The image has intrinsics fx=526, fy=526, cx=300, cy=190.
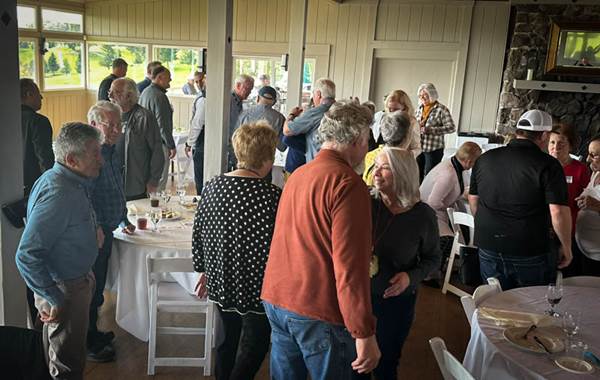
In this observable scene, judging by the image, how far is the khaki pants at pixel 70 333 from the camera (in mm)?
2312

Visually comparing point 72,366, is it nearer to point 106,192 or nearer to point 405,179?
point 106,192

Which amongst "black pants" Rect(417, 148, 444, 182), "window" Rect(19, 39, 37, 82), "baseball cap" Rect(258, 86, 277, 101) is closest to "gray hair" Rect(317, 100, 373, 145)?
"baseball cap" Rect(258, 86, 277, 101)

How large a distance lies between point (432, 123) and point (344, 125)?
441cm

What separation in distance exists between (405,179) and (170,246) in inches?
59.8

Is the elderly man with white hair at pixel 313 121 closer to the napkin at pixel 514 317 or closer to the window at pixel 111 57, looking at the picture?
the napkin at pixel 514 317

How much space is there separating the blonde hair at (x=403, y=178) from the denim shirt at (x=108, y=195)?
1.62 meters

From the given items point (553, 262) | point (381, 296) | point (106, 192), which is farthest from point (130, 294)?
point (553, 262)

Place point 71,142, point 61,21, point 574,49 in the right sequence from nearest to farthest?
point 71,142
point 574,49
point 61,21

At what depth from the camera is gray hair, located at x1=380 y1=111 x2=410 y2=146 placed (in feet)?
10.1

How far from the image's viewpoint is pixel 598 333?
2.23 m

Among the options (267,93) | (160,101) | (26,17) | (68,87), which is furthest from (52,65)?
(267,93)

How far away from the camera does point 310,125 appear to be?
4.32 meters

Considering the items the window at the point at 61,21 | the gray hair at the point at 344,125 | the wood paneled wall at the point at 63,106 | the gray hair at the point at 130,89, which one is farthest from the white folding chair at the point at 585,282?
the window at the point at 61,21

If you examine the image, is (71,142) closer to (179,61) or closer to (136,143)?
(136,143)
